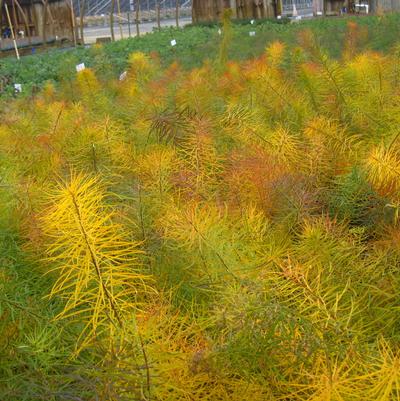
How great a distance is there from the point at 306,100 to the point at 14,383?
3.87ft

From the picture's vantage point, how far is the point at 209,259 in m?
0.87

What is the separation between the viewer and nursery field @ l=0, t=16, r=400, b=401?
2.23 ft

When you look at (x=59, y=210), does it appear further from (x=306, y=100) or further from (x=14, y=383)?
(x=306, y=100)

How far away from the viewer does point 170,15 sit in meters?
31.2

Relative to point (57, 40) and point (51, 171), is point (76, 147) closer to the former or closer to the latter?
point (51, 171)

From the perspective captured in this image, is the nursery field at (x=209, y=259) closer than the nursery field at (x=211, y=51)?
Yes

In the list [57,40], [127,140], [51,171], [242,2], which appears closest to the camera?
[51,171]

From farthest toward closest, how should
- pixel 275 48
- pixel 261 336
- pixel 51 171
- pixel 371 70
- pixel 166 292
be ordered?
pixel 275 48 < pixel 371 70 < pixel 51 171 < pixel 166 292 < pixel 261 336

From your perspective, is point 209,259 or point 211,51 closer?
point 209,259

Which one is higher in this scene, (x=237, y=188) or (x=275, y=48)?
(x=275, y=48)

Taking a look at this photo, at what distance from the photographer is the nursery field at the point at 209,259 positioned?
679mm

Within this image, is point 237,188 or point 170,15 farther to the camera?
point 170,15

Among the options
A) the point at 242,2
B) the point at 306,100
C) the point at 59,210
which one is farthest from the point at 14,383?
the point at 242,2

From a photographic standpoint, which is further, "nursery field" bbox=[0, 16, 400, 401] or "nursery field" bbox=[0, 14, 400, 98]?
"nursery field" bbox=[0, 14, 400, 98]
